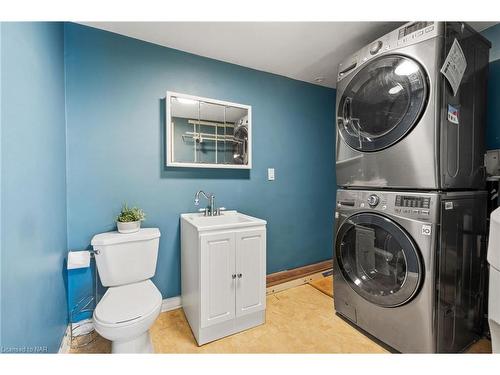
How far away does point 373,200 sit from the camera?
1395 millimetres

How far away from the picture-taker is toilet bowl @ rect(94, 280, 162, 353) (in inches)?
45.3

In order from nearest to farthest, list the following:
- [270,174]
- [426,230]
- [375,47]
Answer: [426,230] < [375,47] < [270,174]

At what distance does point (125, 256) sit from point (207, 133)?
1.13 metres

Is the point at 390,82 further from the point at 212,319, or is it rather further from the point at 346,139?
the point at 212,319

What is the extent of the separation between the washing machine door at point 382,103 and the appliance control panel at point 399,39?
0.05 m

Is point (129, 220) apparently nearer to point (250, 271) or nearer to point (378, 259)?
point (250, 271)

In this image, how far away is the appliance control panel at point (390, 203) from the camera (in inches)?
46.3


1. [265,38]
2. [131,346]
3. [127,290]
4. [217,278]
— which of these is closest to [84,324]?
[127,290]

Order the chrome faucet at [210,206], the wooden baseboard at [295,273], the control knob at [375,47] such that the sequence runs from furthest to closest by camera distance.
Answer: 1. the wooden baseboard at [295,273]
2. the chrome faucet at [210,206]
3. the control knob at [375,47]

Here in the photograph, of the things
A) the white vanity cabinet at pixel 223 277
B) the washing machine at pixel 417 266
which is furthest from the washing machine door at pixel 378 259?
the white vanity cabinet at pixel 223 277

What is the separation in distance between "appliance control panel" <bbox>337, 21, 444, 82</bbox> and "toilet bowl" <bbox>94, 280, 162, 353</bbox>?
6.43 feet

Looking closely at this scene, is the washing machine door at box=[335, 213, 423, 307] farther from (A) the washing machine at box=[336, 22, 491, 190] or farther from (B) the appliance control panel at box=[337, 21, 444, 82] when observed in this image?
(B) the appliance control panel at box=[337, 21, 444, 82]

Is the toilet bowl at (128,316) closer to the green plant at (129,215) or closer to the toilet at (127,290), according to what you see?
the toilet at (127,290)
